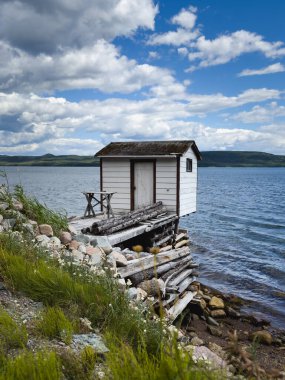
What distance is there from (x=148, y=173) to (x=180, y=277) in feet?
26.5

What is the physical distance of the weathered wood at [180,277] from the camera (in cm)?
1111

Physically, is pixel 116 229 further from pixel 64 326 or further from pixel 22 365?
pixel 22 365

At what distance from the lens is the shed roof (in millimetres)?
18578

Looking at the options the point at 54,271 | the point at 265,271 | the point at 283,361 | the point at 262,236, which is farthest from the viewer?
the point at 262,236

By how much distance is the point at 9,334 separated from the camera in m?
3.62

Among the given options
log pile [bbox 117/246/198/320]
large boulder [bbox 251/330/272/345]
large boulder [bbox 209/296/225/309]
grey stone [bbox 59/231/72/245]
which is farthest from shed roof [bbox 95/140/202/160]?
large boulder [bbox 251/330/272/345]

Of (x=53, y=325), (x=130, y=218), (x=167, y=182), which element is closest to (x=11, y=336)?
(x=53, y=325)

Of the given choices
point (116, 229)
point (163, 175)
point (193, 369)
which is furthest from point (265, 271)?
point (193, 369)

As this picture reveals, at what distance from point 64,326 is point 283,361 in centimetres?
798

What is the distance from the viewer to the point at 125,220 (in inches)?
576

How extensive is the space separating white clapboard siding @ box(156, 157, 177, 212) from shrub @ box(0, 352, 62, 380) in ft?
52.2

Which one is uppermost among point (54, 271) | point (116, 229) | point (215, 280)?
point (54, 271)

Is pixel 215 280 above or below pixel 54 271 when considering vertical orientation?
below

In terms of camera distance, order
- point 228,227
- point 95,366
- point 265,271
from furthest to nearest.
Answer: point 228,227 → point 265,271 → point 95,366
